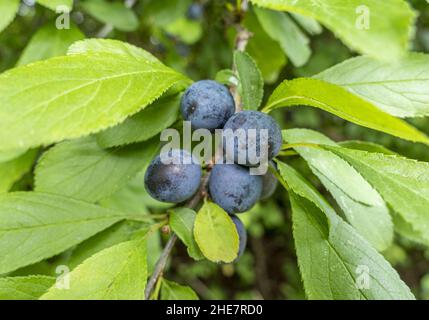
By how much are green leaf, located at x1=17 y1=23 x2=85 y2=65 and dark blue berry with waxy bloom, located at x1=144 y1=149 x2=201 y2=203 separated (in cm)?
54

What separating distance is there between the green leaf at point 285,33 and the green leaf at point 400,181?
57cm

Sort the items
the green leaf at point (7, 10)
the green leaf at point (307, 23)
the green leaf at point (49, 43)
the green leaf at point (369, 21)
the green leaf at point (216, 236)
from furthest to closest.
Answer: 1. the green leaf at point (307, 23)
2. the green leaf at point (49, 43)
3. the green leaf at point (7, 10)
4. the green leaf at point (216, 236)
5. the green leaf at point (369, 21)

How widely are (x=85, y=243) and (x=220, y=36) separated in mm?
1569

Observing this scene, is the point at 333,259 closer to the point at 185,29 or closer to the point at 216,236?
the point at 216,236

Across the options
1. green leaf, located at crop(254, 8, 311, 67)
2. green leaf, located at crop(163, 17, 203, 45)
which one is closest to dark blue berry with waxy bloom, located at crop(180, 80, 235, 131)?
green leaf, located at crop(254, 8, 311, 67)

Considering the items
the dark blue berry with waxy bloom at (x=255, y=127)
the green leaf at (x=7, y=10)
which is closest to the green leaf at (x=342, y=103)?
the dark blue berry with waxy bloom at (x=255, y=127)

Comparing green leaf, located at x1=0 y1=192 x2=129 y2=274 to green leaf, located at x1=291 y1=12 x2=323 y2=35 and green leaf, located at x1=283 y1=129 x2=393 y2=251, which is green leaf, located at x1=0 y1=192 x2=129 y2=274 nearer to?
green leaf, located at x1=283 y1=129 x2=393 y2=251

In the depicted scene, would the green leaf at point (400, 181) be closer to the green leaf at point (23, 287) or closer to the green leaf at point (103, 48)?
the green leaf at point (103, 48)

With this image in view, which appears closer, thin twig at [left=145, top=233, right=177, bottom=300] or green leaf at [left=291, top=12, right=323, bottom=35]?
thin twig at [left=145, top=233, right=177, bottom=300]

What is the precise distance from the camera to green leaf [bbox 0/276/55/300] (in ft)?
2.53

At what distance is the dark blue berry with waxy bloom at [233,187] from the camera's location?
808 mm
